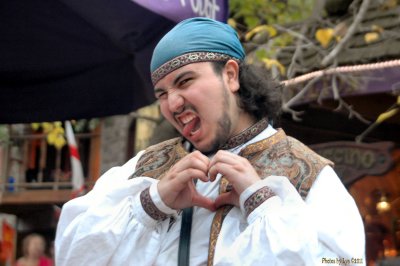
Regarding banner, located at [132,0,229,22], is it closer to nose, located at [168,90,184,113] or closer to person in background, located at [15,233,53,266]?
nose, located at [168,90,184,113]

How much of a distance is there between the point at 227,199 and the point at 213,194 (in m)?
0.11

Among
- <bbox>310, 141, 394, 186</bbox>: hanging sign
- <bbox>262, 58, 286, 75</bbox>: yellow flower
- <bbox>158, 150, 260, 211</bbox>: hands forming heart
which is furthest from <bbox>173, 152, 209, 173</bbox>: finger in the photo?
<bbox>262, 58, 286, 75</bbox>: yellow flower

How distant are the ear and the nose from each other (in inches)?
6.9

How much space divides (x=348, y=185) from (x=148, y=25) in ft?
8.99

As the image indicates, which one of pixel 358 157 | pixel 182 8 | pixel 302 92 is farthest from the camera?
pixel 302 92

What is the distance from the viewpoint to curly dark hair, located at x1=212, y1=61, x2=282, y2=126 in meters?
2.36

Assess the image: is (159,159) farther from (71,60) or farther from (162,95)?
(71,60)

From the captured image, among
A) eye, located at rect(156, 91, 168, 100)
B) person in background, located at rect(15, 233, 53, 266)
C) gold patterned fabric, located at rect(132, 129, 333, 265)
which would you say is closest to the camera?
gold patterned fabric, located at rect(132, 129, 333, 265)

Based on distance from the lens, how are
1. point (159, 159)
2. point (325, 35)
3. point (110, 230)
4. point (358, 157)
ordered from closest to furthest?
point (110, 230), point (159, 159), point (358, 157), point (325, 35)

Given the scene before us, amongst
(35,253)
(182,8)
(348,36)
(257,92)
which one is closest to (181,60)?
(257,92)

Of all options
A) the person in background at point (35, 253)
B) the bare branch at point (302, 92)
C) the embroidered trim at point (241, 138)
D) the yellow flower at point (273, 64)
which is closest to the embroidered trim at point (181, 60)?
the embroidered trim at point (241, 138)

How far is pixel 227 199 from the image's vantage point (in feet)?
7.27

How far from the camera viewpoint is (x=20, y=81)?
3352 millimetres

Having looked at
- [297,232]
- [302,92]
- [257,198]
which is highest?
[302,92]
